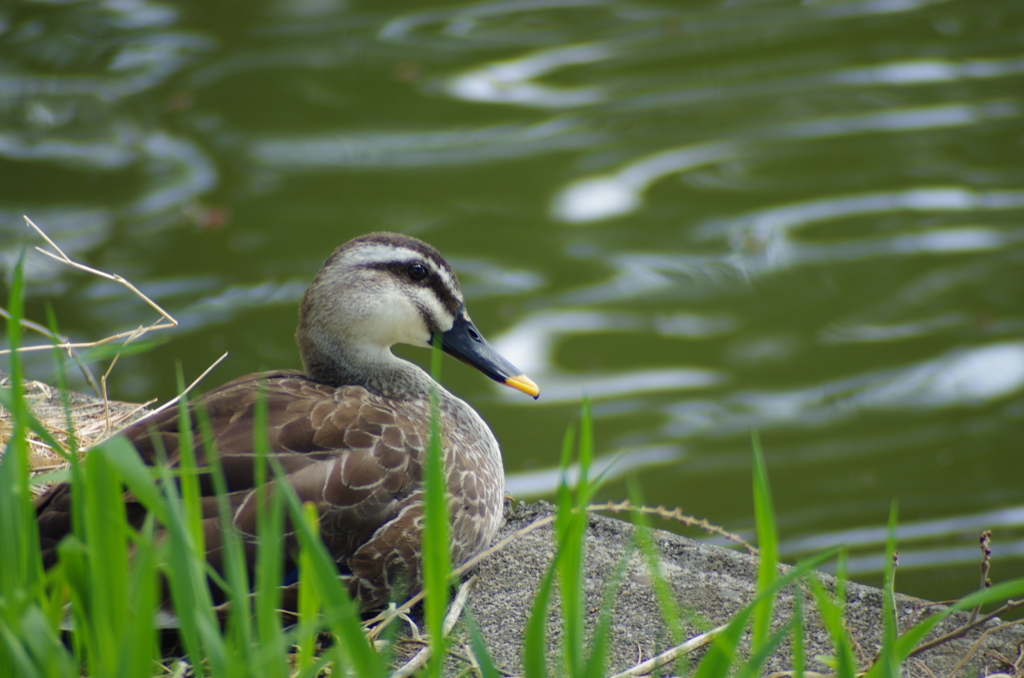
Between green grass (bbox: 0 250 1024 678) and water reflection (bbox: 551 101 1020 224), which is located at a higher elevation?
green grass (bbox: 0 250 1024 678)

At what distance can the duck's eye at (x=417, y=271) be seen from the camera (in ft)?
10.2

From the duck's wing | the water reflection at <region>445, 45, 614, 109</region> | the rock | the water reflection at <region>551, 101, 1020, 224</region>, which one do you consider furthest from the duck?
the water reflection at <region>445, 45, 614, 109</region>

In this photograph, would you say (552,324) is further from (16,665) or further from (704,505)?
(16,665)

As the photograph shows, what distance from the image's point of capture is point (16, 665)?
1.66 meters

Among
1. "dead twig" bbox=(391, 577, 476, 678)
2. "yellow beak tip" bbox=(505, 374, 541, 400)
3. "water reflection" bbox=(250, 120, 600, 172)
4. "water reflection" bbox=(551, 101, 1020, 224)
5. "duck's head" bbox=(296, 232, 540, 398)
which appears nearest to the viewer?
"dead twig" bbox=(391, 577, 476, 678)

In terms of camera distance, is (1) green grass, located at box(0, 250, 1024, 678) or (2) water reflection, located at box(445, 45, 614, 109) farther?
(2) water reflection, located at box(445, 45, 614, 109)

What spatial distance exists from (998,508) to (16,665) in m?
4.17

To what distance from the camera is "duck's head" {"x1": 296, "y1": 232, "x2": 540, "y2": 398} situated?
310 centimetres

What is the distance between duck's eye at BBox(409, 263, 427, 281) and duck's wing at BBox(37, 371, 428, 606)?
45cm

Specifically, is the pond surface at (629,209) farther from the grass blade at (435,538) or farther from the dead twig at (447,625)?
the grass blade at (435,538)

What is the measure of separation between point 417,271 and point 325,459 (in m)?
0.72

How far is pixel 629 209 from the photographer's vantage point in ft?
21.7

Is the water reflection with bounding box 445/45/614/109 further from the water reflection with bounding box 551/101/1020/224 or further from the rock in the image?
the rock

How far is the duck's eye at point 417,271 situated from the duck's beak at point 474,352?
0.62ft
